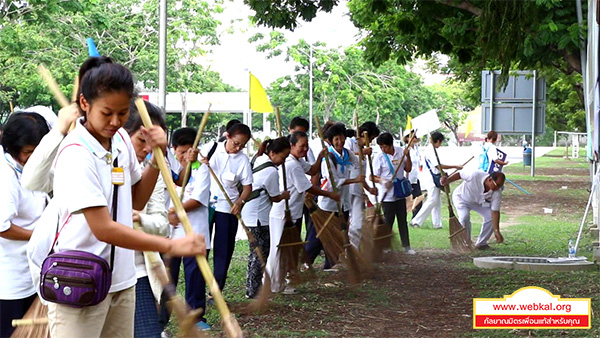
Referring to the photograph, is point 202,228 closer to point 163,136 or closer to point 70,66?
point 163,136

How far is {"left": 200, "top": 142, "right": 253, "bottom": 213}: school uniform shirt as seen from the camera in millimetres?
6961

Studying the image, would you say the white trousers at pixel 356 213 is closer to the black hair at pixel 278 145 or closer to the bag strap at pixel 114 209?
the black hair at pixel 278 145

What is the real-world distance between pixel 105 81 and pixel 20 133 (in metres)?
1.26

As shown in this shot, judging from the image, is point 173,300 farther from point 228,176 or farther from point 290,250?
point 290,250

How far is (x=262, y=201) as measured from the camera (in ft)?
24.0

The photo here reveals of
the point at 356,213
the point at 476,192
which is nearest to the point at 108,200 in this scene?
the point at 356,213

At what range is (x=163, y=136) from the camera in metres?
3.09

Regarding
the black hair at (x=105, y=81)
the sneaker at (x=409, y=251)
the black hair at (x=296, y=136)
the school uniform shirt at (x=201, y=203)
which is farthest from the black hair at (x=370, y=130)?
the black hair at (x=105, y=81)

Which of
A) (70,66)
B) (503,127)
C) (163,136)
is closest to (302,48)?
(70,66)

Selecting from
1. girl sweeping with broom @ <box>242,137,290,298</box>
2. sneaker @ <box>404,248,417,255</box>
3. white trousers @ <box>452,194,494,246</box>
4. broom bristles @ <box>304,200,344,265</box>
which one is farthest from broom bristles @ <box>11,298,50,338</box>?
white trousers @ <box>452,194,494,246</box>

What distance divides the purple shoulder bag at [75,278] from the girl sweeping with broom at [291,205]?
4.62 m

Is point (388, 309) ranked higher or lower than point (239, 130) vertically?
lower

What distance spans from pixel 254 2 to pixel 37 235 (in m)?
6.07

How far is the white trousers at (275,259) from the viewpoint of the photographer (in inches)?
291
